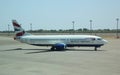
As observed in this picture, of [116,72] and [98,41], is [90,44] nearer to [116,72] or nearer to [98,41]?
[98,41]

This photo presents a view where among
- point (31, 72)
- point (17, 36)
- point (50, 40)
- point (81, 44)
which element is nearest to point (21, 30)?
point (17, 36)

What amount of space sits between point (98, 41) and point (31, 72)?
27.5 metres

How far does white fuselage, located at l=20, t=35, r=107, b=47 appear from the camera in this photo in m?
47.7

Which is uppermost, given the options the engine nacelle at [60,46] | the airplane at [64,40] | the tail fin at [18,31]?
the tail fin at [18,31]

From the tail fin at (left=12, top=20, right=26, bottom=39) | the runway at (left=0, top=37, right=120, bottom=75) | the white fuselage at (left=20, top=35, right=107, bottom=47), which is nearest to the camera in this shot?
the runway at (left=0, top=37, right=120, bottom=75)

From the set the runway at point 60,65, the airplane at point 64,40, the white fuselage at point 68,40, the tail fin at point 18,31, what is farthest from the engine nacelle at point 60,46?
the runway at point 60,65

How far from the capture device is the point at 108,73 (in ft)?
68.3

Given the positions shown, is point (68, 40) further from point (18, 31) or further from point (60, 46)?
point (18, 31)

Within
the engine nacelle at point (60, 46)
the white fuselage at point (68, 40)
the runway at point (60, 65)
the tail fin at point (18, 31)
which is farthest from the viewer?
the tail fin at point (18, 31)

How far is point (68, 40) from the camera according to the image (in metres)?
48.8

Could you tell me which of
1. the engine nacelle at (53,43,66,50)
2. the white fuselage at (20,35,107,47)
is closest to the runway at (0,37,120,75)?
the white fuselage at (20,35,107,47)

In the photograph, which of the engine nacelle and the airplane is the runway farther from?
the engine nacelle

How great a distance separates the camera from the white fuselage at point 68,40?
47688 millimetres

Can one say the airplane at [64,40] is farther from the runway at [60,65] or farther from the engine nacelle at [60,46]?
the runway at [60,65]
